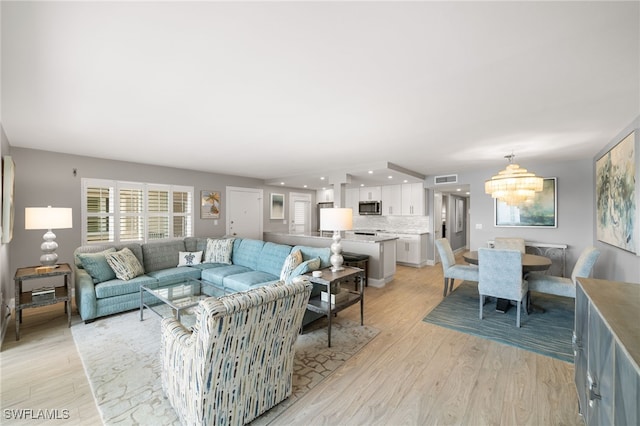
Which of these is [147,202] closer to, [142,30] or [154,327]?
[154,327]

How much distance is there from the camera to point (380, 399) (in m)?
1.93

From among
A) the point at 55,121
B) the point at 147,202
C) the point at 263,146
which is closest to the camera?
the point at 55,121

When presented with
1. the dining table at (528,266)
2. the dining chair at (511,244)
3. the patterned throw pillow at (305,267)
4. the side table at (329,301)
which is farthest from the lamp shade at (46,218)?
the dining chair at (511,244)

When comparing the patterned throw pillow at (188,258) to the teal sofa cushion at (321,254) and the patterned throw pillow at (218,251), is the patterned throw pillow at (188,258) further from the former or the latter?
the teal sofa cushion at (321,254)

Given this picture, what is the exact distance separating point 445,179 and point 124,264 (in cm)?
647

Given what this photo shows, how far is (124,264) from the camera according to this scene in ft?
12.1

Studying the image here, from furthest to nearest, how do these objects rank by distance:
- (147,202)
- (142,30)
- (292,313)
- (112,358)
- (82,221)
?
(147,202), (82,221), (112,358), (292,313), (142,30)

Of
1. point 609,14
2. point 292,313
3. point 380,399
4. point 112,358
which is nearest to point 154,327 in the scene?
point 112,358

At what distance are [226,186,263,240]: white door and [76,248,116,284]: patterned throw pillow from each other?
9.82 feet

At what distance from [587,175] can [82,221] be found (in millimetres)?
8833

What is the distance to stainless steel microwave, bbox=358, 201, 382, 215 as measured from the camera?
24.3ft

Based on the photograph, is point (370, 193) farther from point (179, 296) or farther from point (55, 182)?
point (55, 182)

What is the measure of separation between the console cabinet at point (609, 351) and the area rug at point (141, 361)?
5.40 feet

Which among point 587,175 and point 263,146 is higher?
point 263,146
